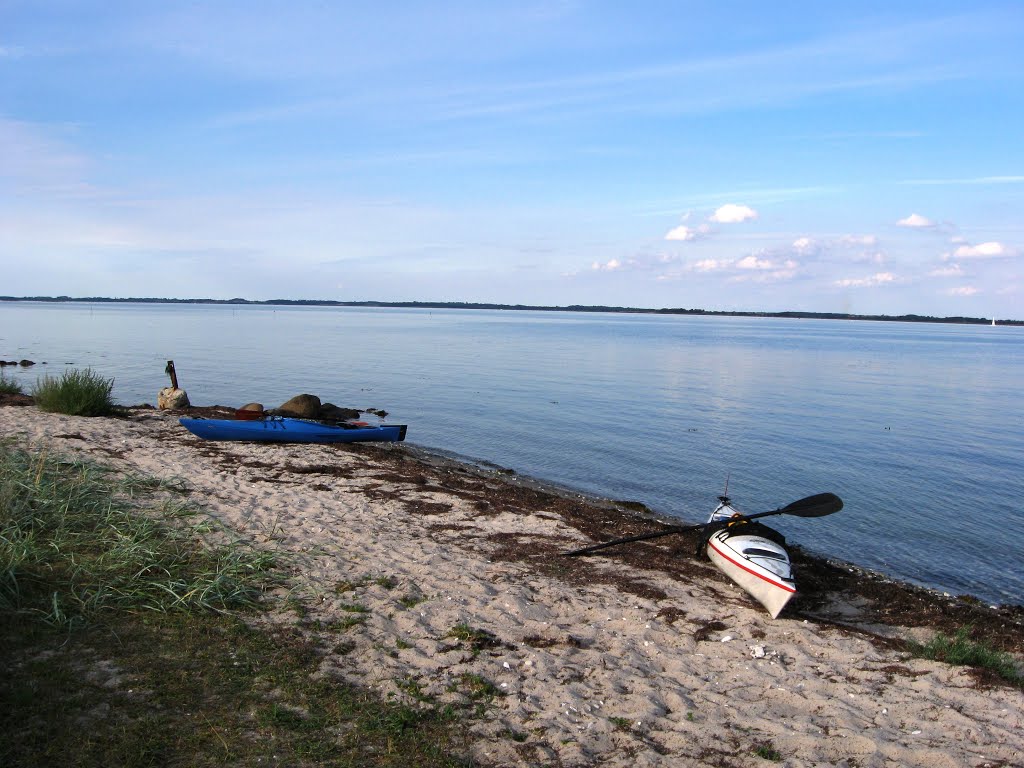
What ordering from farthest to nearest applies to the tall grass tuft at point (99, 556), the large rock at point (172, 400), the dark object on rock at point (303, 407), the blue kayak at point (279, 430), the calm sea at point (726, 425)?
the large rock at point (172, 400)
the dark object on rock at point (303, 407)
the blue kayak at point (279, 430)
the calm sea at point (726, 425)
the tall grass tuft at point (99, 556)

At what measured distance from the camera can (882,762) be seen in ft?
16.8

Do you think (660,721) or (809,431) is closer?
(660,721)

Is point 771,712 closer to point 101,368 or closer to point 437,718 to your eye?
point 437,718

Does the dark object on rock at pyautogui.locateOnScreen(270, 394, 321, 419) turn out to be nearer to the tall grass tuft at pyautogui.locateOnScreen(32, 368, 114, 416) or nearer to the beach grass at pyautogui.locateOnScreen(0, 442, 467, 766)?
the tall grass tuft at pyautogui.locateOnScreen(32, 368, 114, 416)

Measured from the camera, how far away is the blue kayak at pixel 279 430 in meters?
16.1

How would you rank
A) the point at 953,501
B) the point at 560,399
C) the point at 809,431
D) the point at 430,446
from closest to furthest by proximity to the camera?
the point at 953,501 → the point at 430,446 → the point at 809,431 → the point at 560,399

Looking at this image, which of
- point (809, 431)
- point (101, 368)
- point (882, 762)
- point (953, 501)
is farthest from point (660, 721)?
point (101, 368)

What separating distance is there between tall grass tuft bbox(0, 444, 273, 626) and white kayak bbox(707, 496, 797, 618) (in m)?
5.37

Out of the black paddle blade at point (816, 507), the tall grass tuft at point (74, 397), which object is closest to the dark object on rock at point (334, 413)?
the tall grass tuft at point (74, 397)

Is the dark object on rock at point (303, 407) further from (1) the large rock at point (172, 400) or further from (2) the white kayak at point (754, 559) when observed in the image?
(2) the white kayak at point (754, 559)

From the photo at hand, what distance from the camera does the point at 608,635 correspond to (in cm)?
714

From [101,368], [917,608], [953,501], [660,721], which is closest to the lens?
[660,721]

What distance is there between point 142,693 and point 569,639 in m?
3.57

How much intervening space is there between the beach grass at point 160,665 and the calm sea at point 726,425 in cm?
896
